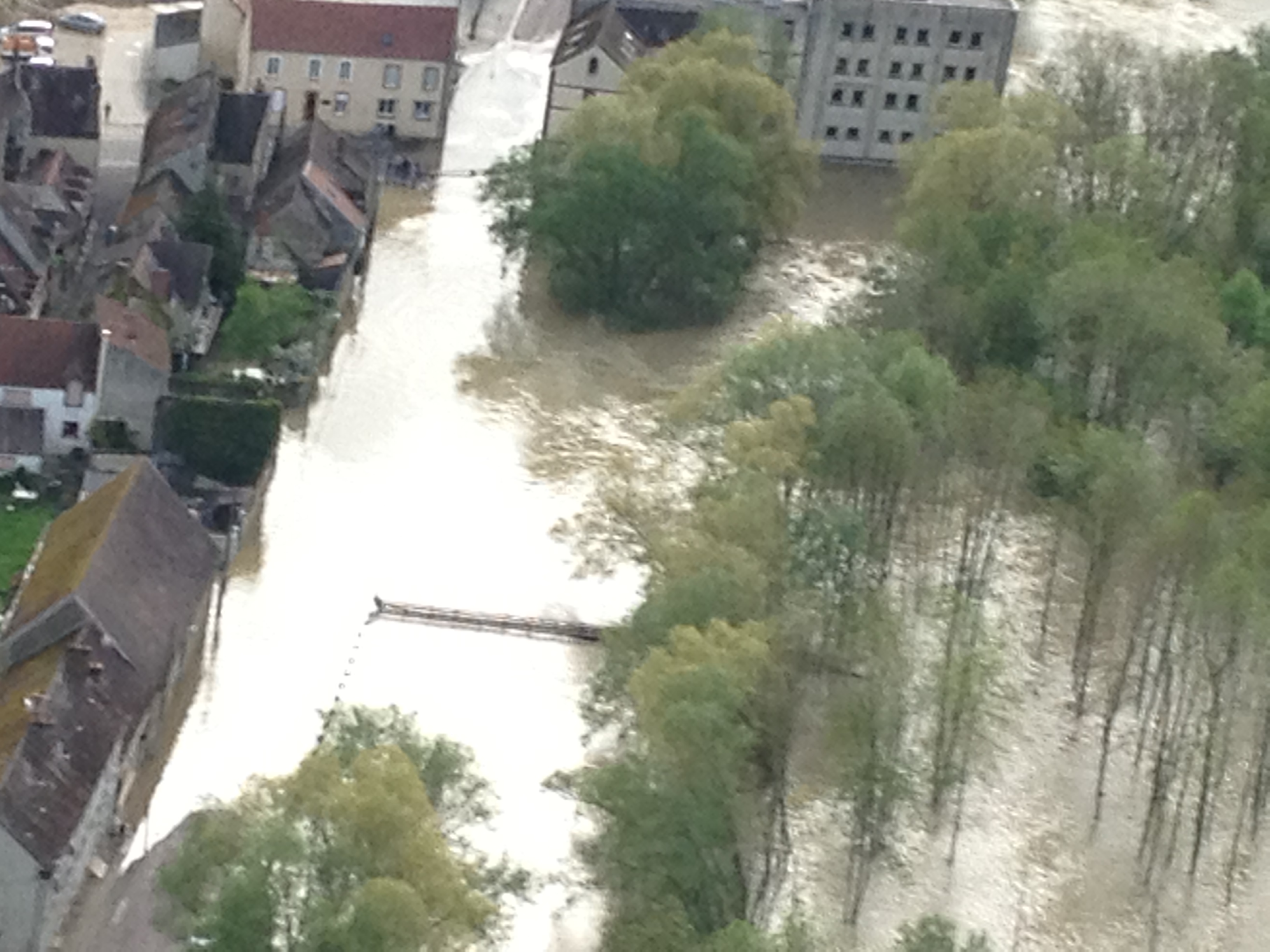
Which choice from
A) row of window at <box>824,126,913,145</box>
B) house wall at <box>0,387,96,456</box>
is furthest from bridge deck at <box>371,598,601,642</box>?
row of window at <box>824,126,913,145</box>

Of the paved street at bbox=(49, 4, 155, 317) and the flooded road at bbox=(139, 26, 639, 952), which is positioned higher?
the paved street at bbox=(49, 4, 155, 317)

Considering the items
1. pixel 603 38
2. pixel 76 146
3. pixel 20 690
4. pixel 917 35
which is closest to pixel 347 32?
pixel 603 38

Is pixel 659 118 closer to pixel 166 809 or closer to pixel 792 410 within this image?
pixel 792 410

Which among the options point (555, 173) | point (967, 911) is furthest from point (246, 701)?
point (555, 173)

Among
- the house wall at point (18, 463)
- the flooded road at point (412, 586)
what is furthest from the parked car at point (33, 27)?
the house wall at point (18, 463)

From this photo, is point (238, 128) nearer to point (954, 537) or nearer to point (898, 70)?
point (898, 70)

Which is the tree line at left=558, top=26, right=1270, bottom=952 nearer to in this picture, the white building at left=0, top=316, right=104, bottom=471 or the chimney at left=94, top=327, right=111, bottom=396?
the chimney at left=94, top=327, right=111, bottom=396
